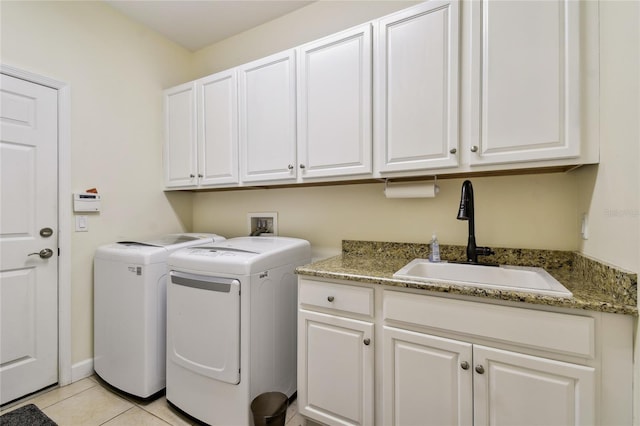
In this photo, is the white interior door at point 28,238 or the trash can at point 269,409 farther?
the white interior door at point 28,238

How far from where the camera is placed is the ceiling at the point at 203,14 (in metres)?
2.16

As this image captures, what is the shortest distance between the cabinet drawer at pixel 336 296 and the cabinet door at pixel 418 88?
678 mm

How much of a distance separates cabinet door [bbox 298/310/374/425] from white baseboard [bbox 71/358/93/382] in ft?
5.49

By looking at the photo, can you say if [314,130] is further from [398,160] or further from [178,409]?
[178,409]

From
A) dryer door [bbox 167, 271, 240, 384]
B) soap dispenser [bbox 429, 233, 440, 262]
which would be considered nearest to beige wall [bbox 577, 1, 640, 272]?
soap dispenser [bbox 429, 233, 440, 262]

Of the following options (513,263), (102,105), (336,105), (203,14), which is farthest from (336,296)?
(203,14)

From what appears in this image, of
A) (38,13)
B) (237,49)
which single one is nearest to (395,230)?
(237,49)

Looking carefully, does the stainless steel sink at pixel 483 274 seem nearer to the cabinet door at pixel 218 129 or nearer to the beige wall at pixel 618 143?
the beige wall at pixel 618 143

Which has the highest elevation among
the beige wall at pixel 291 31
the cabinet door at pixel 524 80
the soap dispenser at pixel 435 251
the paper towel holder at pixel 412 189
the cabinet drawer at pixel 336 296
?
the beige wall at pixel 291 31

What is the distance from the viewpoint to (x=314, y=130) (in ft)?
5.88

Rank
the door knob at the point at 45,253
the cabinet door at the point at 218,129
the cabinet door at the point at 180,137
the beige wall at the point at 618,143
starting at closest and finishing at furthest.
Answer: the beige wall at the point at 618,143 < the door knob at the point at 45,253 < the cabinet door at the point at 218,129 < the cabinet door at the point at 180,137

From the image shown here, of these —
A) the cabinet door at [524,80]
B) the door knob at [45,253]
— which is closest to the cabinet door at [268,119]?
the cabinet door at [524,80]

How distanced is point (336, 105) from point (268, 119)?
529 mm

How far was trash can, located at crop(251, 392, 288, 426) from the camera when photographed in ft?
4.49
